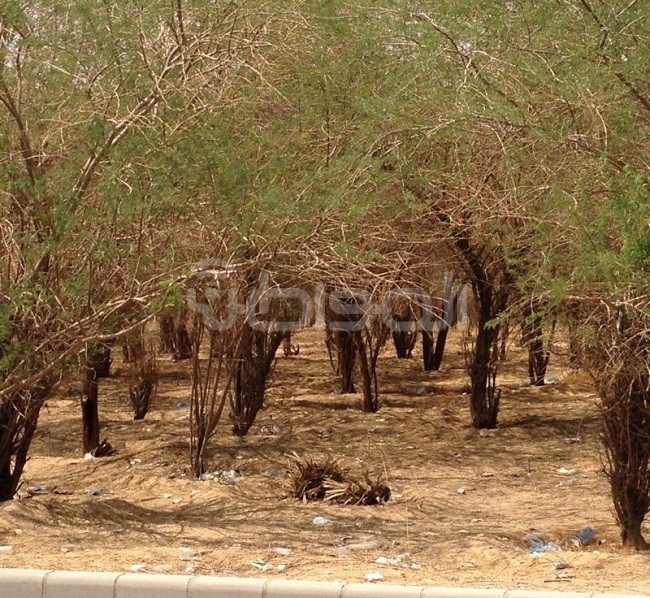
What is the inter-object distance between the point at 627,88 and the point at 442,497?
3813 mm

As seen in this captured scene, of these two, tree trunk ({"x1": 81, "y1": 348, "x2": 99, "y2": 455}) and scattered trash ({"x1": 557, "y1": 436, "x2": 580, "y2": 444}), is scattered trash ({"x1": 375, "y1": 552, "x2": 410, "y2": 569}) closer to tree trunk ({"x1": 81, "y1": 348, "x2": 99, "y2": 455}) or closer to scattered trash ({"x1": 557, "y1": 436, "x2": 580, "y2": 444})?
scattered trash ({"x1": 557, "y1": 436, "x2": 580, "y2": 444})

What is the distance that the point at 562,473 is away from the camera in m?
11.1

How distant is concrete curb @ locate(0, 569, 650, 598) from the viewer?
5.75 m

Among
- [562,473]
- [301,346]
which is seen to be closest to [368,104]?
[562,473]

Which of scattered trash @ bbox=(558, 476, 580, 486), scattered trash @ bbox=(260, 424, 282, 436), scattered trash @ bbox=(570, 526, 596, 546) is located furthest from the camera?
scattered trash @ bbox=(260, 424, 282, 436)

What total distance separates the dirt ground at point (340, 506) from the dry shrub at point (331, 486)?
0.41ft

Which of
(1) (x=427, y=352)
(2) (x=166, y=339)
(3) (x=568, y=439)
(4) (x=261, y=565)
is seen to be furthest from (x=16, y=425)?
(2) (x=166, y=339)

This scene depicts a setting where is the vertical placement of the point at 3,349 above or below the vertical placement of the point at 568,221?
below

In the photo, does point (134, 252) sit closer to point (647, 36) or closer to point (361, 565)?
point (361, 565)

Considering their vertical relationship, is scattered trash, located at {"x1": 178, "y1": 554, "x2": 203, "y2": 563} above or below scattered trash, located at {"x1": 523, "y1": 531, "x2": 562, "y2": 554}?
above

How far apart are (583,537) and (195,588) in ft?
10.1

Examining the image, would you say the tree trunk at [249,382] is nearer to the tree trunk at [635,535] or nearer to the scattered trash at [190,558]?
the scattered trash at [190,558]

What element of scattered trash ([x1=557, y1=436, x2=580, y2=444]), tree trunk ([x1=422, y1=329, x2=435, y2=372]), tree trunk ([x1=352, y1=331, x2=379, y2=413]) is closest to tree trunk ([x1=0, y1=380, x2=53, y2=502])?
tree trunk ([x1=352, y1=331, x2=379, y2=413])

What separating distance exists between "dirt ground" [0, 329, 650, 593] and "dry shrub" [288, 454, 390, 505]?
0.13 metres
